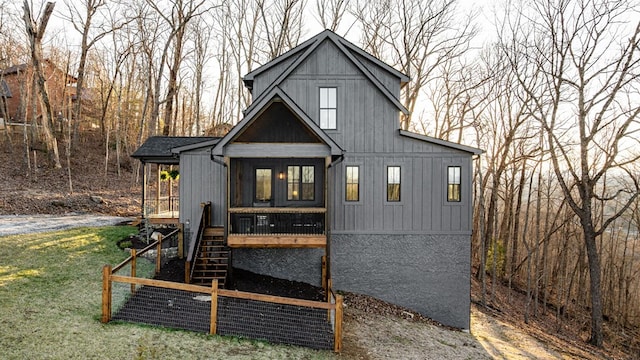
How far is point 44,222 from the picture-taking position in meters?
16.0

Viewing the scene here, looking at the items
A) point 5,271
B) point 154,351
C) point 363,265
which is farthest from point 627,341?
point 5,271

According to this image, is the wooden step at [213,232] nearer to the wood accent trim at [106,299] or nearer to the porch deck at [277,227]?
the porch deck at [277,227]

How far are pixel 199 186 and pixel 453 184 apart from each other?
8.94 meters

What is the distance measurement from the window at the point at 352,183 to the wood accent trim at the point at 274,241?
2.16 m

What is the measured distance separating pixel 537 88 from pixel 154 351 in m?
22.9

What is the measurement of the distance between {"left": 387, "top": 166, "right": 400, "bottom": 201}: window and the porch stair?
5775 mm

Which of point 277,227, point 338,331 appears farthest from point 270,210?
point 338,331

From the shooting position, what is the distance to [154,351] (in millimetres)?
6598

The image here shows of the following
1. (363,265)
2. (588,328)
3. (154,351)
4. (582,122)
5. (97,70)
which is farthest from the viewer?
(97,70)

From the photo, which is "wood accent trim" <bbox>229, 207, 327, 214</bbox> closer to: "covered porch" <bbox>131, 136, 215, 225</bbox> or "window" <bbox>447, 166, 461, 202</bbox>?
"covered porch" <bbox>131, 136, 215, 225</bbox>

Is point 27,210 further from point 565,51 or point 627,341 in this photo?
point 627,341

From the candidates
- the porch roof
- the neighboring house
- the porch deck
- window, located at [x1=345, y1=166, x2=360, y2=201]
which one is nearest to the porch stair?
the porch deck

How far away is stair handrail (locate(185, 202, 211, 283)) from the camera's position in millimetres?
10516

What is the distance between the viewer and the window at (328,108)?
13133 millimetres
